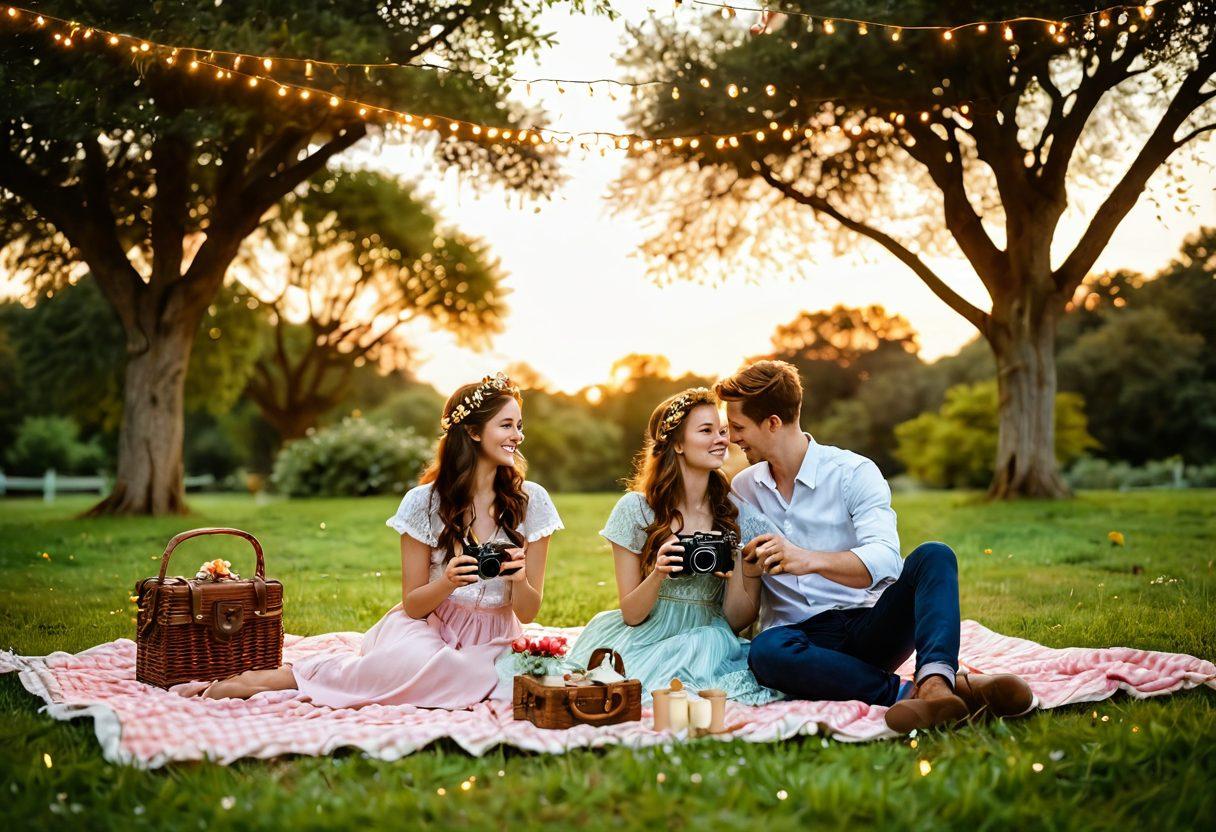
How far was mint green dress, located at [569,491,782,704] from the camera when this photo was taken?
377 cm

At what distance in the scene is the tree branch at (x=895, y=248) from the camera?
37.1 feet

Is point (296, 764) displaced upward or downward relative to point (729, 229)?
downward

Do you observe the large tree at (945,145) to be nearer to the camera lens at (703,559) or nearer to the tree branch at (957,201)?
the tree branch at (957,201)

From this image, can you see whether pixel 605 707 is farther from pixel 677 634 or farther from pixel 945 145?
pixel 945 145

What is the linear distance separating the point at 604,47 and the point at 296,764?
24.6 feet

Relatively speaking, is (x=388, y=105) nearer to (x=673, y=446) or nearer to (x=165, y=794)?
(x=673, y=446)

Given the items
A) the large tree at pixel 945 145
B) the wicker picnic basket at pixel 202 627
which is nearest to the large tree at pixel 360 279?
the large tree at pixel 945 145

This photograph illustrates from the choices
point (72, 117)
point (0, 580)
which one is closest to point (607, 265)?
point (72, 117)

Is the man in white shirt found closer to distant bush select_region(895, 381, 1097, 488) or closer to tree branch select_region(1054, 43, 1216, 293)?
tree branch select_region(1054, 43, 1216, 293)

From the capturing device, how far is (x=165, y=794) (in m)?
2.73

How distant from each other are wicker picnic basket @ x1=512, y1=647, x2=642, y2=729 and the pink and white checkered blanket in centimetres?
A: 5

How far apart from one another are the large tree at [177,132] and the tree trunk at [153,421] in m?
0.01

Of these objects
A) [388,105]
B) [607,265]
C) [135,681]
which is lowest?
[135,681]

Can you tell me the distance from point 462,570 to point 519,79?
4055 mm
